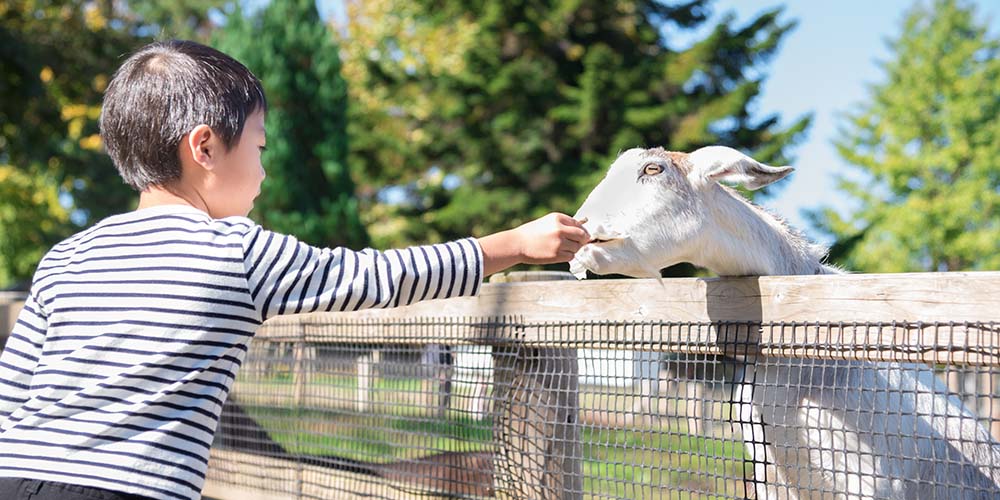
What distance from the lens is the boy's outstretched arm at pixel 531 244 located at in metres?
1.92

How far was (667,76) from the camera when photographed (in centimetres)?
1802

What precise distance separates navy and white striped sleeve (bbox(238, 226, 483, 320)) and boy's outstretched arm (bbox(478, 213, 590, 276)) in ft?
0.13

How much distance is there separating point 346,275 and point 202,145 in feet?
1.24

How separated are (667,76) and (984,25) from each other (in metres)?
11.8

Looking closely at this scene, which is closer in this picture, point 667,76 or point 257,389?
point 257,389

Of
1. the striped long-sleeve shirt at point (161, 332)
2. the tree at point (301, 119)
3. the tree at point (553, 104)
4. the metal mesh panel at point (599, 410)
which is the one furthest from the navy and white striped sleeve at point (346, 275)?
the tree at point (301, 119)

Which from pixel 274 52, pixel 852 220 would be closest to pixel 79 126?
pixel 274 52

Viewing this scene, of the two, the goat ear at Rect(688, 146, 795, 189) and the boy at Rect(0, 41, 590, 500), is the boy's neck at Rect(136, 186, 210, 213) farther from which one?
the goat ear at Rect(688, 146, 795, 189)

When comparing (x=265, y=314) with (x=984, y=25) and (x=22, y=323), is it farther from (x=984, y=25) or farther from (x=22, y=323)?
(x=984, y=25)

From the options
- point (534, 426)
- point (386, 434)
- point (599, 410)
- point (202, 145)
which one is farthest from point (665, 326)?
point (386, 434)

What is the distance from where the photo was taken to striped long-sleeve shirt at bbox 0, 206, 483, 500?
173cm

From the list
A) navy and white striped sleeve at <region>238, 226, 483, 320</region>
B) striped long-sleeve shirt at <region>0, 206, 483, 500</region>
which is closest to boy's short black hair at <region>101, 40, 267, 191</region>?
striped long-sleeve shirt at <region>0, 206, 483, 500</region>

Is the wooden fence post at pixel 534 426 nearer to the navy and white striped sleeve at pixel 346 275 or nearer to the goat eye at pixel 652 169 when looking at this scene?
the goat eye at pixel 652 169

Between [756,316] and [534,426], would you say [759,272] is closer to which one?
[756,316]
